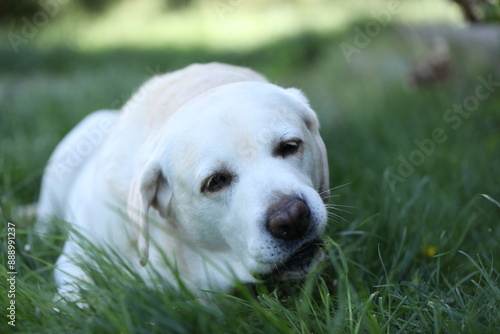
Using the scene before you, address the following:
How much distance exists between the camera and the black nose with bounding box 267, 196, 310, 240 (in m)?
2.12

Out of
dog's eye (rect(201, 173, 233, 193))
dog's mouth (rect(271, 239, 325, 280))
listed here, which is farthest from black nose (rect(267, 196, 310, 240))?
dog's eye (rect(201, 173, 233, 193))

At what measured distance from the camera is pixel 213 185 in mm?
2383

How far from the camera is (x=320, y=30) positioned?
33.0 feet

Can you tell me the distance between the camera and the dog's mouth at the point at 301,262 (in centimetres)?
229

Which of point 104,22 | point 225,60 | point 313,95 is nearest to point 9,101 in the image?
point 313,95

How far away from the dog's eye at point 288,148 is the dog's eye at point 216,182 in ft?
0.72

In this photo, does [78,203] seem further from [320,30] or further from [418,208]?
[320,30]

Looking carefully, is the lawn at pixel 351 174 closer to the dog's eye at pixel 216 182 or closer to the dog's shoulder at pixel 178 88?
the dog's eye at pixel 216 182

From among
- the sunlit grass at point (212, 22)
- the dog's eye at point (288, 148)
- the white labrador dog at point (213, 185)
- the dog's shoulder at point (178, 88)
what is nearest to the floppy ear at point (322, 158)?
the white labrador dog at point (213, 185)

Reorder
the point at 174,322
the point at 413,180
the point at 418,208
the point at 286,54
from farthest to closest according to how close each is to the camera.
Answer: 1. the point at 286,54
2. the point at 413,180
3. the point at 418,208
4. the point at 174,322

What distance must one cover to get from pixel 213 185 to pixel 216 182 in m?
0.02

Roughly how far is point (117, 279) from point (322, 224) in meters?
0.78

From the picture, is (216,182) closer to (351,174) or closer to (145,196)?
(145,196)

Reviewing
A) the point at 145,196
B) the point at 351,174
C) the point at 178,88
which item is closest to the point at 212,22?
the point at 351,174
